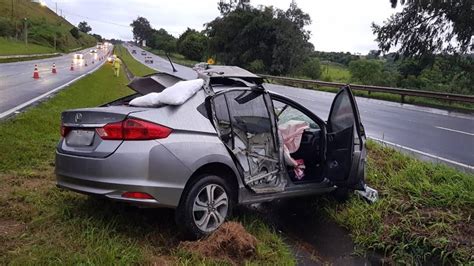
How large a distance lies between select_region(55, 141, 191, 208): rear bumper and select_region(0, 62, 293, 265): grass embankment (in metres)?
0.40

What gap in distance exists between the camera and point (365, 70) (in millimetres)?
46594

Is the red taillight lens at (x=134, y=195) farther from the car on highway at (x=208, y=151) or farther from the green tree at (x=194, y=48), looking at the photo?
the green tree at (x=194, y=48)

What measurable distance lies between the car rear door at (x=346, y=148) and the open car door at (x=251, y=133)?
0.69 metres

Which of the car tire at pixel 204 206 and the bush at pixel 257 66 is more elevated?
the bush at pixel 257 66

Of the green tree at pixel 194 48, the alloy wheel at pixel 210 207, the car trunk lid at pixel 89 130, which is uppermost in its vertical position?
the green tree at pixel 194 48

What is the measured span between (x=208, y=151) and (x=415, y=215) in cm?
246

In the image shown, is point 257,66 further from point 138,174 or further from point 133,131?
point 138,174

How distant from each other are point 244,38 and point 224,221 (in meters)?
60.8

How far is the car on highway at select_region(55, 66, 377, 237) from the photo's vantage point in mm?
3973

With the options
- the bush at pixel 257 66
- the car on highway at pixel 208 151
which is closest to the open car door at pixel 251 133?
the car on highway at pixel 208 151

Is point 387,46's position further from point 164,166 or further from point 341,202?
point 164,166

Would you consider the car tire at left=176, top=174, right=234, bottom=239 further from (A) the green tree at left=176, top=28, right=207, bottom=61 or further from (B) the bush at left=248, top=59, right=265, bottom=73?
(A) the green tree at left=176, top=28, right=207, bottom=61

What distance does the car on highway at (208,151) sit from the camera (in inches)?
156

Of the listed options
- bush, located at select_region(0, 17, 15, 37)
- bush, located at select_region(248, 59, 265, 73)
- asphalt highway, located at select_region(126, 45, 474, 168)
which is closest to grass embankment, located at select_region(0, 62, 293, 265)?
asphalt highway, located at select_region(126, 45, 474, 168)
